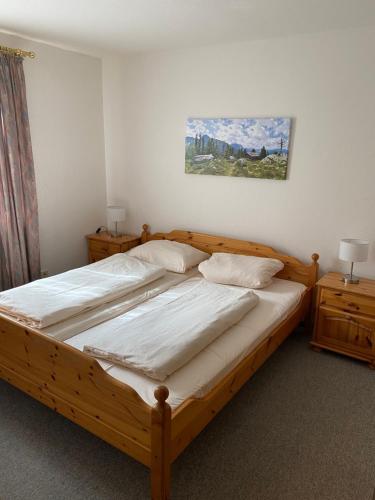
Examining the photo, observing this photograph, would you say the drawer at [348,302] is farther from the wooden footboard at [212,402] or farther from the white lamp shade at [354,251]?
the wooden footboard at [212,402]

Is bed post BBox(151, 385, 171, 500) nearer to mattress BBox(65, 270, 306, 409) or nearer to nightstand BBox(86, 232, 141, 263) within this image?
mattress BBox(65, 270, 306, 409)

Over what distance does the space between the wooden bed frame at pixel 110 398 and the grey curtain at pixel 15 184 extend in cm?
131

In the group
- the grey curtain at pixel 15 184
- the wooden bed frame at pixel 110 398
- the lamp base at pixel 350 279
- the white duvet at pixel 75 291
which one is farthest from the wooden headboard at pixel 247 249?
the grey curtain at pixel 15 184

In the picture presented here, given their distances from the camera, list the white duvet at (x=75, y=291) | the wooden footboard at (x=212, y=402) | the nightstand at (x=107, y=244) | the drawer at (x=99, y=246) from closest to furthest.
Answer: the wooden footboard at (x=212, y=402)
the white duvet at (x=75, y=291)
the nightstand at (x=107, y=244)
the drawer at (x=99, y=246)

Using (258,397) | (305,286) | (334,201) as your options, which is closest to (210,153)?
(334,201)

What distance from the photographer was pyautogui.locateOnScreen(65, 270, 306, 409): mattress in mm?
1827

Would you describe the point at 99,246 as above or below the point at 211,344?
above

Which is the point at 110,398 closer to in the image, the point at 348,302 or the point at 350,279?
the point at 348,302

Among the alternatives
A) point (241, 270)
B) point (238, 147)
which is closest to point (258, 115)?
point (238, 147)

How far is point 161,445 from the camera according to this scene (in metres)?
1.55

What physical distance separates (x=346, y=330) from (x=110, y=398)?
1925mm

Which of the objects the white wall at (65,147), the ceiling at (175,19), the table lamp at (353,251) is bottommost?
the table lamp at (353,251)

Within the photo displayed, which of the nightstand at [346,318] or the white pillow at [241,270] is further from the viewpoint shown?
the white pillow at [241,270]

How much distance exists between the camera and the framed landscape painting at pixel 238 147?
125 inches
